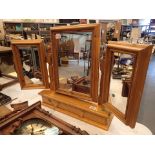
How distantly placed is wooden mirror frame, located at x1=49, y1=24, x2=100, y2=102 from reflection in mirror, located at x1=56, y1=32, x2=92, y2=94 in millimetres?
43

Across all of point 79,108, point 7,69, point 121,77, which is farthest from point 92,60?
point 7,69

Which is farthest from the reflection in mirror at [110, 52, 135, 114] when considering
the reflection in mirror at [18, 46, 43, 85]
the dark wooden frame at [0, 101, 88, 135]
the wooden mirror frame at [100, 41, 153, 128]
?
the reflection in mirror at [18, 46, 43, 85]

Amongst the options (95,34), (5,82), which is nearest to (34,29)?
(5,82)

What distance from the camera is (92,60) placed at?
1.11 m

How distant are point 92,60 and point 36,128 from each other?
2.02 feet

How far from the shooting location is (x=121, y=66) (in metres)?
2.51

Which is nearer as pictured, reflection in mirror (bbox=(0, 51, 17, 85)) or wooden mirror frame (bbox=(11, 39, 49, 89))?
wooden mirror frame (bbox=(11, 39, 49, 89))

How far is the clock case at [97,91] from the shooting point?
869mm

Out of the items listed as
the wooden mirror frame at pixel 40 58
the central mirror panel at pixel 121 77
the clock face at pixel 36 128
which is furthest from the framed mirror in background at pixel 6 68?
the central mirror panel at pixel 121 77

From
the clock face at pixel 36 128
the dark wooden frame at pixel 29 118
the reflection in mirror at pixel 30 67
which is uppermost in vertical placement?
the reflection in mirror at pixel 30 67

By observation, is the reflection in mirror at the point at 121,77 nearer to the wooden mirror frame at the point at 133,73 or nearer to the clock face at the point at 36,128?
the wooden mirror frame at the point at 133,73

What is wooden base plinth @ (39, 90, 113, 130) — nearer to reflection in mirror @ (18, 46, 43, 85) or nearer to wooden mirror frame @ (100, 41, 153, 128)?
wooden mirror frame @ (100, 41, 153, 128)

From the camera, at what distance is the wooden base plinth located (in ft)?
3.92
